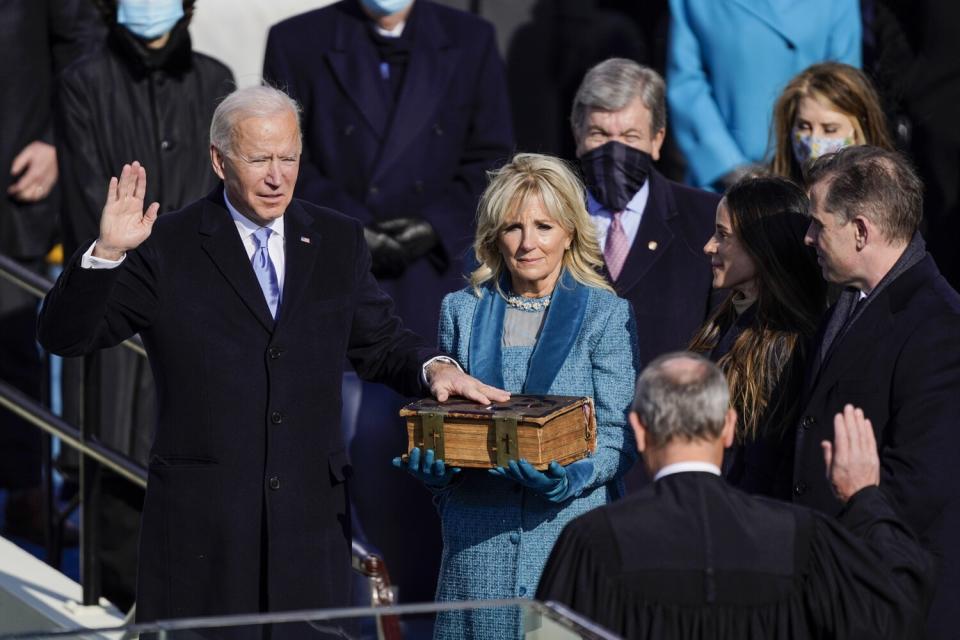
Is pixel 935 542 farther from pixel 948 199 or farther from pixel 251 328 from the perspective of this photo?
pixel 948 199

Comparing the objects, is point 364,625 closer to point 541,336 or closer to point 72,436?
point 541,336

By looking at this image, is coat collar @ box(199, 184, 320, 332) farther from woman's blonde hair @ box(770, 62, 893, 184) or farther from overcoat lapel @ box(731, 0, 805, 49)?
overcoat lapel @ box(731, 0, 805, 49)

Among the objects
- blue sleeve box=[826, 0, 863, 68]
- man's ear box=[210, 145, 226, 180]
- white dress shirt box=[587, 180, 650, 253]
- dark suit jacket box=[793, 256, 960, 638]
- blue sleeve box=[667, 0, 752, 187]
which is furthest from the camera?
blue sleeve box=[826, 0, 863, 68]

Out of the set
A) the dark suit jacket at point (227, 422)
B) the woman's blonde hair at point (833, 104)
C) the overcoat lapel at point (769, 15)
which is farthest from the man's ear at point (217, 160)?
the overcoat lapel at point (769, 15)

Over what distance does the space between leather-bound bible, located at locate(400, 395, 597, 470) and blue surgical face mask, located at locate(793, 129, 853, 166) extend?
78.0 inches

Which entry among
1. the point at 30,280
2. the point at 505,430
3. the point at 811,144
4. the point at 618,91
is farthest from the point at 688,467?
the point at 30,280

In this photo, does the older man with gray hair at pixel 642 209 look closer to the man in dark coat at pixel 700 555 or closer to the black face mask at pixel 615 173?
the black face mask at pixel 615 173

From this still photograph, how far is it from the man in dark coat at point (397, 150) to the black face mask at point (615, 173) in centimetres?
67

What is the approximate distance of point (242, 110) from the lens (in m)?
5.13

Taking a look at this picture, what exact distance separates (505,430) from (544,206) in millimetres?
823

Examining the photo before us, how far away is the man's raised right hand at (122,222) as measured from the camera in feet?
15.7

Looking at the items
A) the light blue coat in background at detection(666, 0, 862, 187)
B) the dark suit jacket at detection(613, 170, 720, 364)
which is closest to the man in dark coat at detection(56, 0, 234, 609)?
the dark suit jacket at detection(613, 170, 720, 364)

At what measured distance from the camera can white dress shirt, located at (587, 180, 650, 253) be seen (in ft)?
21.1

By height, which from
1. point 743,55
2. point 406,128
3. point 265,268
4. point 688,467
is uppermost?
point 743,55
